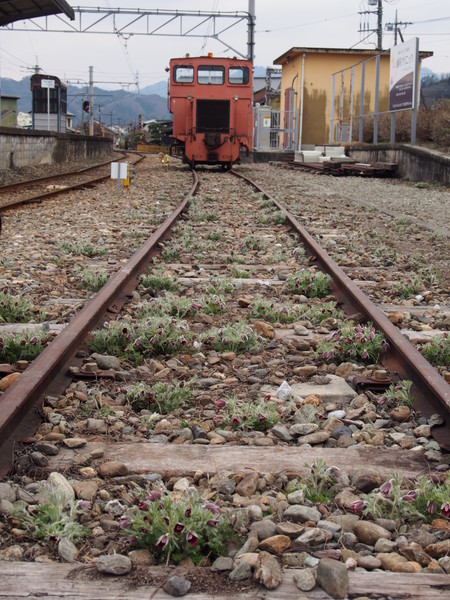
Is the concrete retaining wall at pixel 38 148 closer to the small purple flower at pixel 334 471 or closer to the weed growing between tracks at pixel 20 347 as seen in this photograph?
the weed growing between tracks at pixel 20 347

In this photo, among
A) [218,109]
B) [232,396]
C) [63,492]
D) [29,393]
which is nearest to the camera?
[63,492]

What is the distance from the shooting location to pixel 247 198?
1388 centimetres

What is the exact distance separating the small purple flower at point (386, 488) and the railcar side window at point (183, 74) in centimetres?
2302

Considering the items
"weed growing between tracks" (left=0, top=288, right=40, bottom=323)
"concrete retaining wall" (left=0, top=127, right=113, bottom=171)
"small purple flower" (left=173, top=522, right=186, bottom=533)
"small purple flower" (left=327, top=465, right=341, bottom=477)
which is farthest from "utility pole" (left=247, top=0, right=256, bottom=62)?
A: "small purple flower" (left=173, top=522, right=186, bottom=533)

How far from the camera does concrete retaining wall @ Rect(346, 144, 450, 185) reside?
58.0 feet

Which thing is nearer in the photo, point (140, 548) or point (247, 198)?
point (140, 548)

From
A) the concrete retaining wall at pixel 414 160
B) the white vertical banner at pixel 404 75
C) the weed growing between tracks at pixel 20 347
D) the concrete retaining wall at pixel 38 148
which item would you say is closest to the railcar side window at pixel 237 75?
the concrete retaining wall at pixel 414 160

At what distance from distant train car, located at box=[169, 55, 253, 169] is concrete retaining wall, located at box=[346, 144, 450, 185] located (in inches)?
156

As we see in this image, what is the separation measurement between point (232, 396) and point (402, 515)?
1.22 m

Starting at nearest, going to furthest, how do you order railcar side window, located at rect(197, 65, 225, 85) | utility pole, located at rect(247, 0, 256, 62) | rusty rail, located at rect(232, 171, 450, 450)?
rusty rail, located at rect(232, 171, 450, 450) < railcar side window, located at rect(197, 65, 225, 85) < utility pole, located at rect(247, 0, 256, 62)

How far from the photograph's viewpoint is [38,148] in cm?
2392

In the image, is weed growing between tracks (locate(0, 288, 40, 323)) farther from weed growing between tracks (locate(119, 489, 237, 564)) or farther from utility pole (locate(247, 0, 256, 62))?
utility pole (locate(247, 0, 256, 62))

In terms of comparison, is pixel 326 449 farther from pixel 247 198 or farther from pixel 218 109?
pixel 218 109

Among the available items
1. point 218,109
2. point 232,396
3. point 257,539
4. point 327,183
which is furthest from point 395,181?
point 257,539
